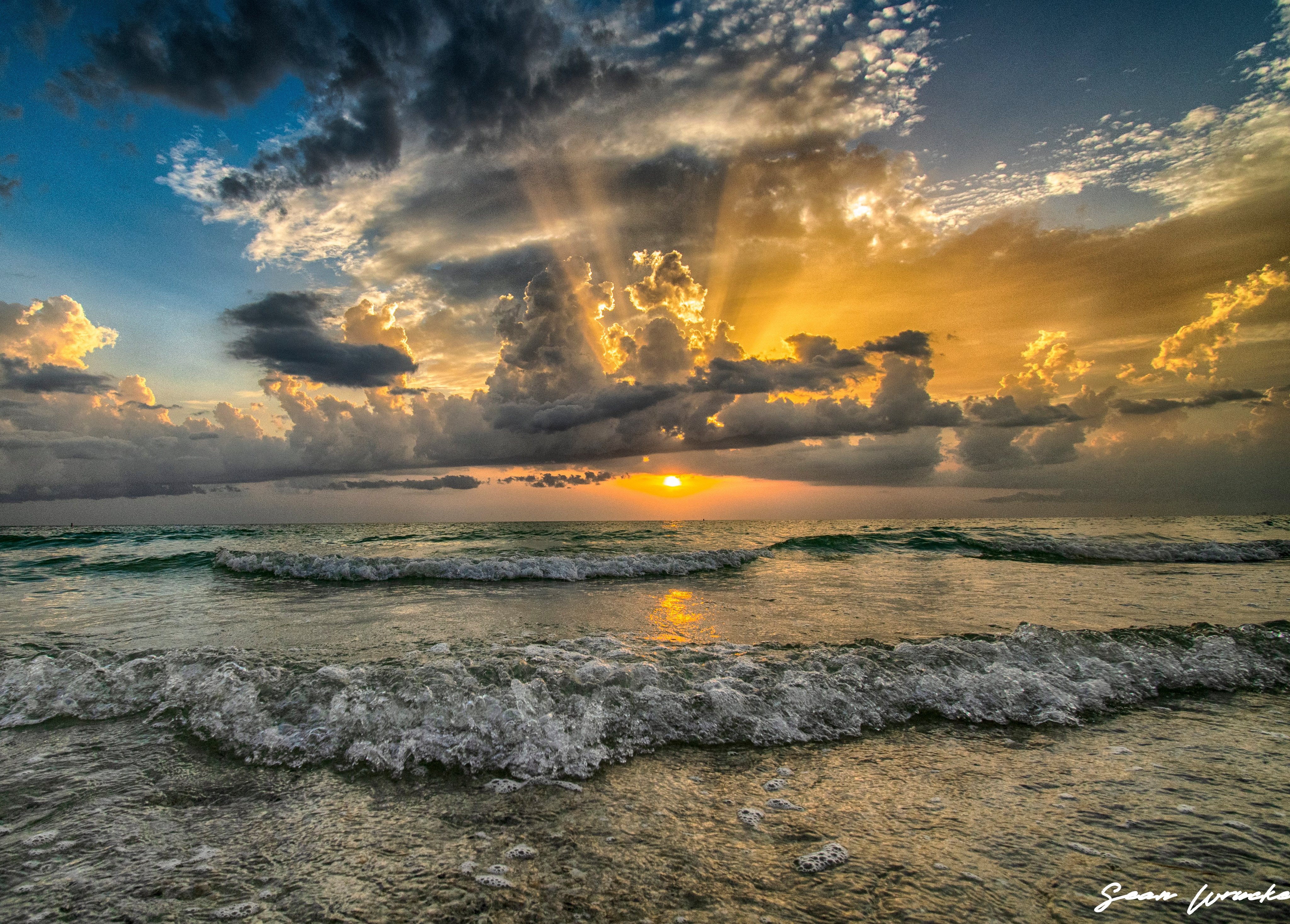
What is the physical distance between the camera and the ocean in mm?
3311

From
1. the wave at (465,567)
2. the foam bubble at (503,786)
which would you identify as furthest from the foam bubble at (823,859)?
the wave at (465,567)

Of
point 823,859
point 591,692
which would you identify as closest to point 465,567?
point 591,692

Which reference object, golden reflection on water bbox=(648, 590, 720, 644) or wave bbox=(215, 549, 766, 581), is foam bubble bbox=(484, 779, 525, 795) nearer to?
golden reflection on water bbox=(648, 590, 720, 644)

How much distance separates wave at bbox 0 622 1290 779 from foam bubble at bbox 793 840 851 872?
1944mm

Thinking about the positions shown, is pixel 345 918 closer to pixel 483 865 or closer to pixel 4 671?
pixel 483 865

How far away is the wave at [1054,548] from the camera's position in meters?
24.7

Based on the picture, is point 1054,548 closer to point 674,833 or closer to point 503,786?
point 674,833

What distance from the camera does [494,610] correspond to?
12422mm

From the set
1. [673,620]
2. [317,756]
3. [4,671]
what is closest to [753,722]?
[317,756]

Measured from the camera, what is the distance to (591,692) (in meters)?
6.36
